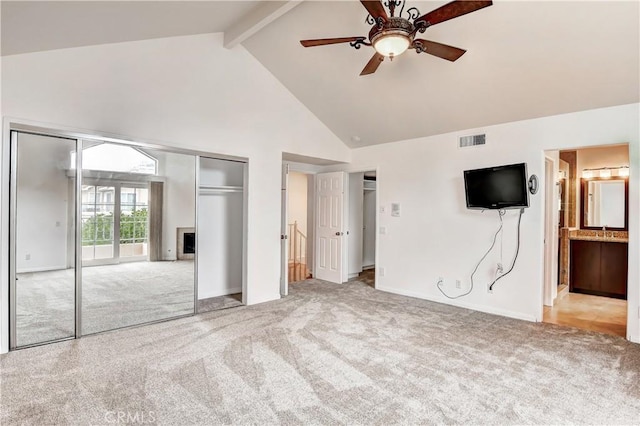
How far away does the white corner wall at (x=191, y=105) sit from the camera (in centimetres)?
331

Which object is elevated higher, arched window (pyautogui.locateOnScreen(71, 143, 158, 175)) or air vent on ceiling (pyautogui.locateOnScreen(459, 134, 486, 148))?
air vent on ceiling (pyautogui.locateOnScreen(459, 134, 486, 148))

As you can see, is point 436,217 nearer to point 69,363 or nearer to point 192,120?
point 192,120

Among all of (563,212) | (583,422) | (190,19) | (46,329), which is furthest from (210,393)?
(563,212)

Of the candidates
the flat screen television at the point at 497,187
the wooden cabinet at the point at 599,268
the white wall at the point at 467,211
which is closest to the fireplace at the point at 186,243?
the white wall at the point at 467,211

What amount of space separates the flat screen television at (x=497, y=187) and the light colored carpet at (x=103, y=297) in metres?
3.91

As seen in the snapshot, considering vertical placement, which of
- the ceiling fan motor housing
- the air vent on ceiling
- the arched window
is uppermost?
the ceiling fan motor housing

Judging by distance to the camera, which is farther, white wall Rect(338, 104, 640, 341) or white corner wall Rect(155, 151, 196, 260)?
white corner wall Rect(155, 151, 196, 260)

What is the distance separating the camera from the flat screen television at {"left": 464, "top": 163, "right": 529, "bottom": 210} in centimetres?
417

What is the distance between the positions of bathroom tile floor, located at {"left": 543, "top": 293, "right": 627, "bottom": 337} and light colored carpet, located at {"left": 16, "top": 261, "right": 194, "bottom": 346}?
4784mm

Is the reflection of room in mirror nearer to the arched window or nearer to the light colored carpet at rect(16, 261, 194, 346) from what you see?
the light colored carpet at rect(16, 261, 194, 346)

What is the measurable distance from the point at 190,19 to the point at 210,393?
366 centimetres

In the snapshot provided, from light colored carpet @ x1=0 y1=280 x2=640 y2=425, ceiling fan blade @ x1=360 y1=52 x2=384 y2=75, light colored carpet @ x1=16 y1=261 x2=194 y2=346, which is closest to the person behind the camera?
light colored carpet @ x1=0 y1=280 x2=640 y2=425

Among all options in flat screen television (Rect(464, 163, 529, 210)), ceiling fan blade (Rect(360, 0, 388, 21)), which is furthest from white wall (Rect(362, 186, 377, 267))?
ceiling fan blade (Rect(360, 0, 388, 21))

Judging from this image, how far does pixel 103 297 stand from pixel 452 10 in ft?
14.5
